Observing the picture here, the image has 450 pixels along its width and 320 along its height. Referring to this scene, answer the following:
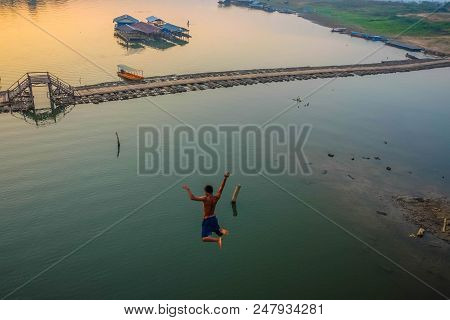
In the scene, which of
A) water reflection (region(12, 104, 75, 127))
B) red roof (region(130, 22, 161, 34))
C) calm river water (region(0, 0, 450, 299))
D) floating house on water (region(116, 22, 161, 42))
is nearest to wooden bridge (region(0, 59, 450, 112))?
water reflection (region(12, 104, 75, 127))

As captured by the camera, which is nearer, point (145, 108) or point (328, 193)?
point (328, 193)

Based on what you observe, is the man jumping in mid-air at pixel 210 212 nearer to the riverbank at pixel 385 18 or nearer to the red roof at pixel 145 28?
the red roof at pixel 145 28

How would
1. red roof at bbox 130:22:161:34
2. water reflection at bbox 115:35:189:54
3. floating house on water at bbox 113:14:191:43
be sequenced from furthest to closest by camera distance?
1. red roof at bbox 130:22:161:34
2. floating house on water at bbox 113:14:191:43
3. water reflection at bbox 115:35:189:54

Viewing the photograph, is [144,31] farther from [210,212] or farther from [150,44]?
[210,212]

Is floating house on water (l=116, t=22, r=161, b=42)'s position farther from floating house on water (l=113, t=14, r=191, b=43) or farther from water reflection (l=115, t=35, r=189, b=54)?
water reflection (l=115, t=35, r=189, b=54)

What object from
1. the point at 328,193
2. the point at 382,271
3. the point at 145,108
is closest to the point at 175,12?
the point at 145,108

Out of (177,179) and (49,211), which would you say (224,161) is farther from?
(49,211)

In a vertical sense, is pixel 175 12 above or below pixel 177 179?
above
